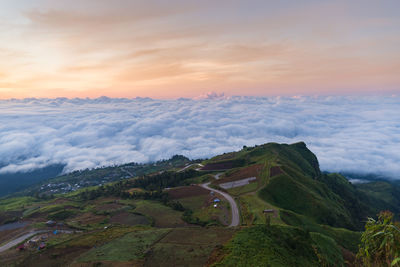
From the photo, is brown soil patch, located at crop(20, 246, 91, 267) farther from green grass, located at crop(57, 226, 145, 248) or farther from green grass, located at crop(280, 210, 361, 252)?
green grass, located at crop(280, 210, 361, 252)

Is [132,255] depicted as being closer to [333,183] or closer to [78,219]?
[78,219]

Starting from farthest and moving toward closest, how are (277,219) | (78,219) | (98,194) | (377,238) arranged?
(98,194)
(78,219)
(277,219)
(377,238)

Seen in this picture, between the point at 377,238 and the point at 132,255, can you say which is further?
the point at 132,255

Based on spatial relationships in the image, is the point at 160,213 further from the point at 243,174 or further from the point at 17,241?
the point at 243,174

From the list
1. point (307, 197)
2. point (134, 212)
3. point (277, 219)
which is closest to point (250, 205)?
point (277, 219)

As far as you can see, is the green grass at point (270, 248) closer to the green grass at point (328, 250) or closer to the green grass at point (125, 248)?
the green grass at point (328, 250)

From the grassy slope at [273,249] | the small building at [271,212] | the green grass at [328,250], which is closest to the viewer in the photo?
the grassy slope at [273,249]

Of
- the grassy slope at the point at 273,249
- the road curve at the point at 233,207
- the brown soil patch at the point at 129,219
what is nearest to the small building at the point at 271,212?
the road curve at the point at 233,207
